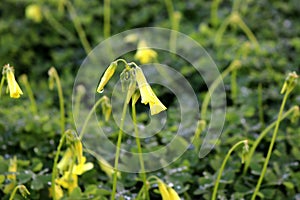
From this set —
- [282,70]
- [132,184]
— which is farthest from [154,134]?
[282,70]

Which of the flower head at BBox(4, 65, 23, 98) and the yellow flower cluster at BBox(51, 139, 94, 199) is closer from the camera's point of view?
the flower head at BBox(4, 65, 23, 98)

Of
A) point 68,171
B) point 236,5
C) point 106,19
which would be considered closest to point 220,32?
point 236,5

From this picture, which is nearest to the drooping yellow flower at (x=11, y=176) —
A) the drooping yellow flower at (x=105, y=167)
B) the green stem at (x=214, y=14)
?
the drooping yellow flower at (x=105, y=167)

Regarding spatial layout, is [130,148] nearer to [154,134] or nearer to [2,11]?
[154,134]

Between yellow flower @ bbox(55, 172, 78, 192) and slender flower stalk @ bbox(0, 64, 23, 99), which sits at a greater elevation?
slender flower stalk @ bbox(0, 64, 23, 99)

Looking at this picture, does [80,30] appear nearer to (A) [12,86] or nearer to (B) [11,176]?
(B) [11,176]

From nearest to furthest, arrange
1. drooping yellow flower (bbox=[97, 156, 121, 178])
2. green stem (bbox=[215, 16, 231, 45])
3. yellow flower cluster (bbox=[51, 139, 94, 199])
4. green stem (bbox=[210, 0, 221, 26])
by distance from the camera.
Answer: yellow flower cluster (bbox=[51, 139, 94, 199]) < drooping yellow flower (bbox=[97, 156, 121, 178]) < green stem (bbox=[215, 16, 231, 45]) < green stem (bbox=[210, 0, 221, 26])

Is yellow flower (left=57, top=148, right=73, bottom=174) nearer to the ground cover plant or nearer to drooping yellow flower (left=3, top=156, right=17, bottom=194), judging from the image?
the ground cover plant

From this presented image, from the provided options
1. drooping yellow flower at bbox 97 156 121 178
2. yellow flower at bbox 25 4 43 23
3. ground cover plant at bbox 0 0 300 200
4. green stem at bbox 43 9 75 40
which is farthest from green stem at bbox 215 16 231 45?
drooping yellow flower at bbox 97 156 121 178

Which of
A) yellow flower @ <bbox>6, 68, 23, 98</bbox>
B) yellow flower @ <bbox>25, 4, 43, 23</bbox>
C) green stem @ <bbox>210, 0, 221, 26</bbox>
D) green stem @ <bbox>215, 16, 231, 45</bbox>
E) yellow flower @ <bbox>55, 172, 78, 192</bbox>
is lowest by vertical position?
yellow flower @ <bbox>55, 172, 78, 192</bbox>
